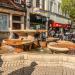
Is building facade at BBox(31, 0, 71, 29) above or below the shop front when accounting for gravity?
above

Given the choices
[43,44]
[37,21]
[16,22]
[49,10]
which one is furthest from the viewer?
[49,10]

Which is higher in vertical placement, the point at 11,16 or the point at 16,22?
the point at 11,16

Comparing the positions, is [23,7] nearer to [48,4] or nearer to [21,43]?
[48,4]

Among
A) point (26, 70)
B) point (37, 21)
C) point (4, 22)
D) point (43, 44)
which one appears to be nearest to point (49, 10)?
point (37, 21)

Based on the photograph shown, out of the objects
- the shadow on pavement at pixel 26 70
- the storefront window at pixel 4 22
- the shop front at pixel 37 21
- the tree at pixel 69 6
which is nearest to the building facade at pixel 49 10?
the shop front at pixel 37 21

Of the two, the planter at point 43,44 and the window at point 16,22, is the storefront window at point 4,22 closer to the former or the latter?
the window at point 16,22

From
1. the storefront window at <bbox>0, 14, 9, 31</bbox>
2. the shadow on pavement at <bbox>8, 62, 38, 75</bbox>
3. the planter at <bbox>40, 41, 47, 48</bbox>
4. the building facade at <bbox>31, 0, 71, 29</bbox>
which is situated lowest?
the shadow on pavement at <bbox>8, 62, 38, 75</bbox>

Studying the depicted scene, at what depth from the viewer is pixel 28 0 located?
29547 millimetres

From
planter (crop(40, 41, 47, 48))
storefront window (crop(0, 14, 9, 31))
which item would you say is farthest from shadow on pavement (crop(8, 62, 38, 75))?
storefront window (crop(0, 14, 9, 31))

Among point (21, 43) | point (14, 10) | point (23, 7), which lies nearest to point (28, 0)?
point (23, 7)

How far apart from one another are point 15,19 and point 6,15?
2.34 metres

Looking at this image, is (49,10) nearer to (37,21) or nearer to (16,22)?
(37,21)

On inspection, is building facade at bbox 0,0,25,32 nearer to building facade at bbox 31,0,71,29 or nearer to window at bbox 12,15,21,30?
window at bbox 12,15,21,30

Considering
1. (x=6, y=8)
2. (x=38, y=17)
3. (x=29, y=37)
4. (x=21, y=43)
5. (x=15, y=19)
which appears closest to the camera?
(x=21, y=43)
